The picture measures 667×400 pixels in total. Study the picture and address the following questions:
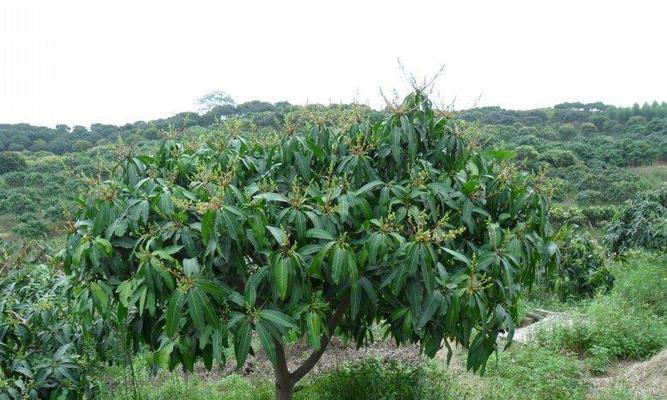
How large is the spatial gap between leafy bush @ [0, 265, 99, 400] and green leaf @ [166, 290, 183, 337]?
94cm

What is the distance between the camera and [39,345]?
11.6 ft

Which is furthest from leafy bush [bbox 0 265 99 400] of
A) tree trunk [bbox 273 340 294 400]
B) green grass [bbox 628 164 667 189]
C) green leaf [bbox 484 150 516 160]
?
green grass [bbox 628 164 667 189]

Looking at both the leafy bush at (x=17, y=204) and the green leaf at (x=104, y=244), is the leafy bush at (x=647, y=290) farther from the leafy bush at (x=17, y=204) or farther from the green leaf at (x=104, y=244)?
the leafy bush at (x=17, y=204)

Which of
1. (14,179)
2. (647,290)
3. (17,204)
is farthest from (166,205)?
(14,179)

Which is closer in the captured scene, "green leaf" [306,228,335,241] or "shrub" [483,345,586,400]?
"green leaf" [306,228,335,241]

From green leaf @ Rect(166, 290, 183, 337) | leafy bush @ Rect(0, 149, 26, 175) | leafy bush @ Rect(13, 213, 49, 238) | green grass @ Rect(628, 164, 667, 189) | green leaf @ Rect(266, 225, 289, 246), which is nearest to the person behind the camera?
green leaf @ Rect(166, 290, 183, 337)

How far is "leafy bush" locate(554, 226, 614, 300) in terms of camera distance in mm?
8219

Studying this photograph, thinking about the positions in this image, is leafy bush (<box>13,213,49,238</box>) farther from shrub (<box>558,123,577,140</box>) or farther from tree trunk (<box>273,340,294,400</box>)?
shrub (<box>558,123,577,140</box>)

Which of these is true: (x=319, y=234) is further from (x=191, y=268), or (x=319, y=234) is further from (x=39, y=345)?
(x=39, y=345)

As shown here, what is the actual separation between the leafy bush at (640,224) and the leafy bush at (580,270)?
35 cm

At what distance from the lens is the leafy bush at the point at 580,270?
8219 mm

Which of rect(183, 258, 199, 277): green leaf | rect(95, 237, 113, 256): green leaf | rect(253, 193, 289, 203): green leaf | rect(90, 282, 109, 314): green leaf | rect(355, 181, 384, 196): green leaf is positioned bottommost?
rect(90, 282, 109, 314): green leaf

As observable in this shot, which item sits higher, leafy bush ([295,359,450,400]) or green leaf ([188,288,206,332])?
green leaf ([188,288,206,332])

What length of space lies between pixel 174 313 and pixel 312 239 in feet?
2.30
